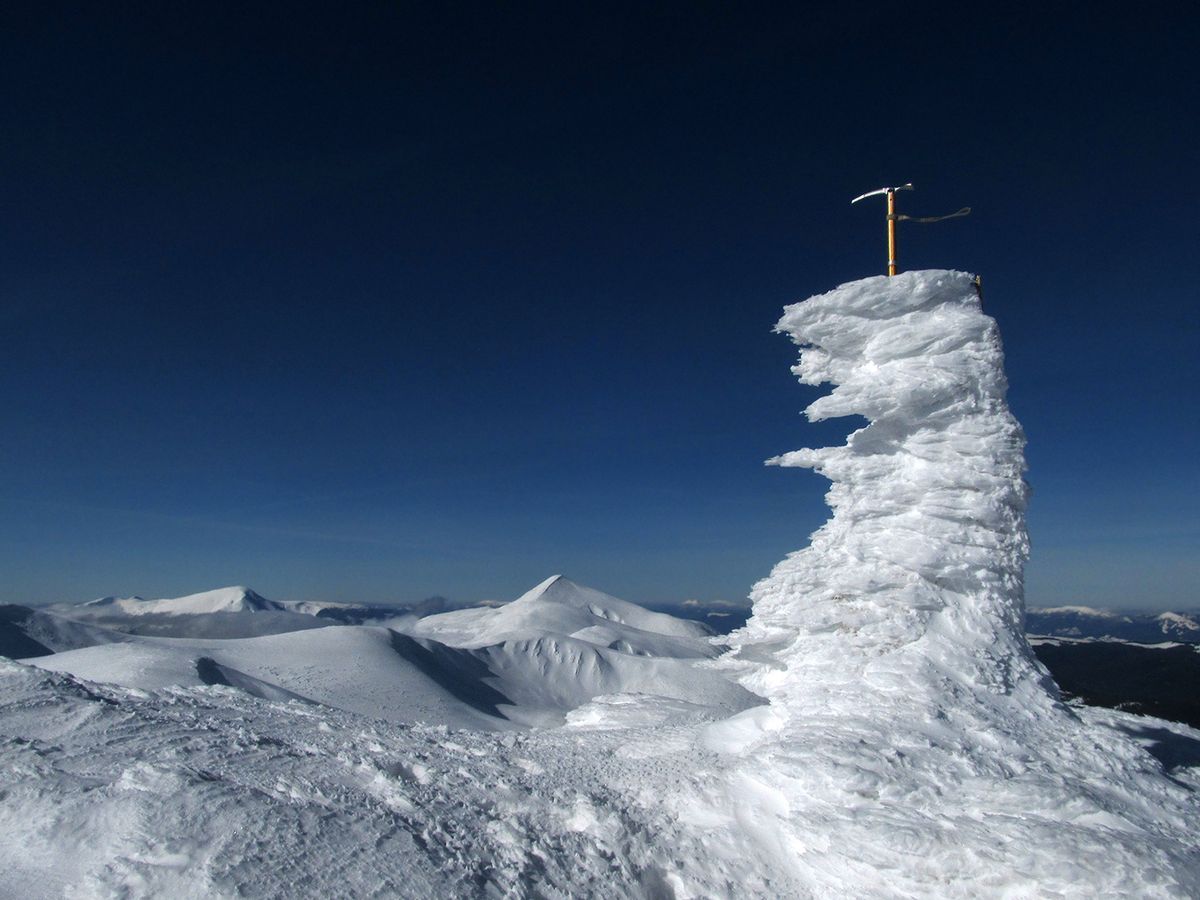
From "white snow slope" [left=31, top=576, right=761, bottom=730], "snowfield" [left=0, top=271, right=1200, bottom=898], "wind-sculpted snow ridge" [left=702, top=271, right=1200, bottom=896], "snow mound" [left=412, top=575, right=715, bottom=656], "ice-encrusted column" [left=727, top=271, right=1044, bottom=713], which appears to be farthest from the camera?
"snow mound" [left=412, top=575, right=715, bottom=656]

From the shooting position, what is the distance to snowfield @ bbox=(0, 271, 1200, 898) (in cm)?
914

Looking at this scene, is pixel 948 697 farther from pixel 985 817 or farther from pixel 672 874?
pixel 672 874


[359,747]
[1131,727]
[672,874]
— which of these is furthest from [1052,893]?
[1131,727]

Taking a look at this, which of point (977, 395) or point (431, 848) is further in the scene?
point (977, 395)

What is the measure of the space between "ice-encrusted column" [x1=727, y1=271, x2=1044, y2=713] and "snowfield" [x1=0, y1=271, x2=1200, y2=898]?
6 centimetres

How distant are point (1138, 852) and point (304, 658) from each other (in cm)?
5257

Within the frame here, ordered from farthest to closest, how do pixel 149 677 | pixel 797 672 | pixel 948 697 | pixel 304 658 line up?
pixel 304 658 < pixel 149 677 < pixel 797 672 < pixel 948 697

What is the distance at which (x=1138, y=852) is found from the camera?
916 cm

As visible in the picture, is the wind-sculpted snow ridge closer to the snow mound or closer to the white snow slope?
the white snow slope

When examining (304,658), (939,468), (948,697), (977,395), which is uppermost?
(977,395)

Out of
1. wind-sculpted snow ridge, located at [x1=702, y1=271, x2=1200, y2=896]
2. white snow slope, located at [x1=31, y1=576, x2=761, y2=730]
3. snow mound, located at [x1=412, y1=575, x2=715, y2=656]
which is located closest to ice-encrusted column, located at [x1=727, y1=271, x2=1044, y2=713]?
wind-sculpted snow ridge, located at [x1=702, y1=271, x2=1200, y2=896]

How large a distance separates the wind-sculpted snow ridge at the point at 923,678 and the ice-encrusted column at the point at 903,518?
43 millimetres

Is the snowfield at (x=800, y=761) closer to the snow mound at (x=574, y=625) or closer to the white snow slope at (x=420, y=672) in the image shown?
the white snow slope at (x=420, y=672)

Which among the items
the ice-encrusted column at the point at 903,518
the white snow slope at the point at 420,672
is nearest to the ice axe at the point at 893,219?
the ice-encrusted column at the point at 903,518
